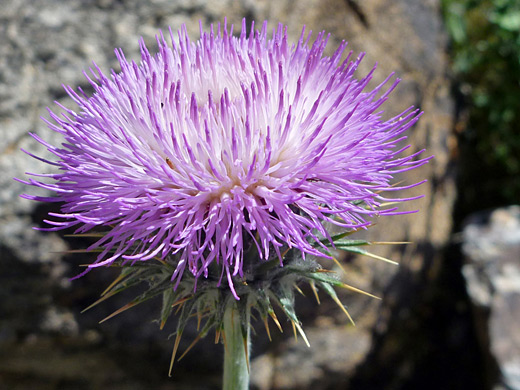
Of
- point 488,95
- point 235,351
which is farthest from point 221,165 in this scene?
point 488,95

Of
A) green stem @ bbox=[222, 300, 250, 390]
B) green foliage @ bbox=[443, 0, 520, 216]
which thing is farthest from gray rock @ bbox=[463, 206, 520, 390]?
green stem @ bbox=[222, 300, 250, 390]

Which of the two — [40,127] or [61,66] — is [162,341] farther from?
[61,66]

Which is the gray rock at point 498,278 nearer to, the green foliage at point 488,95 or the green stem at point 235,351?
the green foliage at point 488,95

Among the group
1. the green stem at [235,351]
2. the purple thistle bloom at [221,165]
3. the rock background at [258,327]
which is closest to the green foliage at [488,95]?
the rock background at [258,327]

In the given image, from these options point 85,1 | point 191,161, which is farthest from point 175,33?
point 191,161

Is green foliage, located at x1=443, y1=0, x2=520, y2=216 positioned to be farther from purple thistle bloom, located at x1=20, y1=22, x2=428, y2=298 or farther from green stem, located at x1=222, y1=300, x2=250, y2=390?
green stem, located at x1=222, y1=300, x2=250, y2=390

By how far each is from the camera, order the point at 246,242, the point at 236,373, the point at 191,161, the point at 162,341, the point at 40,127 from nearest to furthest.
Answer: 1. the point at 191,161
2. the point at 246,242
3. the point at 236,373
4. the point at 40,127
5. the point at 162,341
